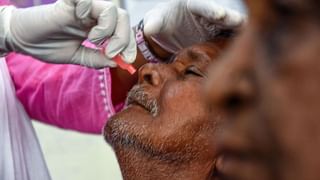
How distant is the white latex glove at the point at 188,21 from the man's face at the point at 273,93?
659 mm

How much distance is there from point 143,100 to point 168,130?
0.08m

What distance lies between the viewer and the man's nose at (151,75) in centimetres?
88

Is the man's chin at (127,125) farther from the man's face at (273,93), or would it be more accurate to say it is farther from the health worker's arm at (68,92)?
the man's face at (273,93)

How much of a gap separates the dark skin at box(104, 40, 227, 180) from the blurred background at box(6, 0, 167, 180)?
1.47 meters

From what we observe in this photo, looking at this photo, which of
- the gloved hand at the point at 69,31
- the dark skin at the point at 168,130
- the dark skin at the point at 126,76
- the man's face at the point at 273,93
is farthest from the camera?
the dark skin at the point at 126,76

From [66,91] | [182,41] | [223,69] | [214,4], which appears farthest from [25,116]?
[223,69]

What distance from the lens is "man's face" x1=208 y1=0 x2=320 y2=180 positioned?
212mm

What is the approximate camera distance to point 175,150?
2.63 ft

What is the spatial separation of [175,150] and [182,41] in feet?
1.10

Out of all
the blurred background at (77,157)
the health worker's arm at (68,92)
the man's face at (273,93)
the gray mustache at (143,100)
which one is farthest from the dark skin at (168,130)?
the blurred background at (77,157)

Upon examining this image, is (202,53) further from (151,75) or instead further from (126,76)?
(126,76)

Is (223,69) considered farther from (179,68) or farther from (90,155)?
(90,155)

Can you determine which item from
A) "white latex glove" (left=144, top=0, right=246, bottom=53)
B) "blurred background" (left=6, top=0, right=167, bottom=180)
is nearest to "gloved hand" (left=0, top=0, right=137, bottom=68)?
"white latex glove" (left=144, top=0, right=246, bottom=53)

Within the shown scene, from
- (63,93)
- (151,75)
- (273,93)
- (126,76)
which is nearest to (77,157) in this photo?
(63,93)
